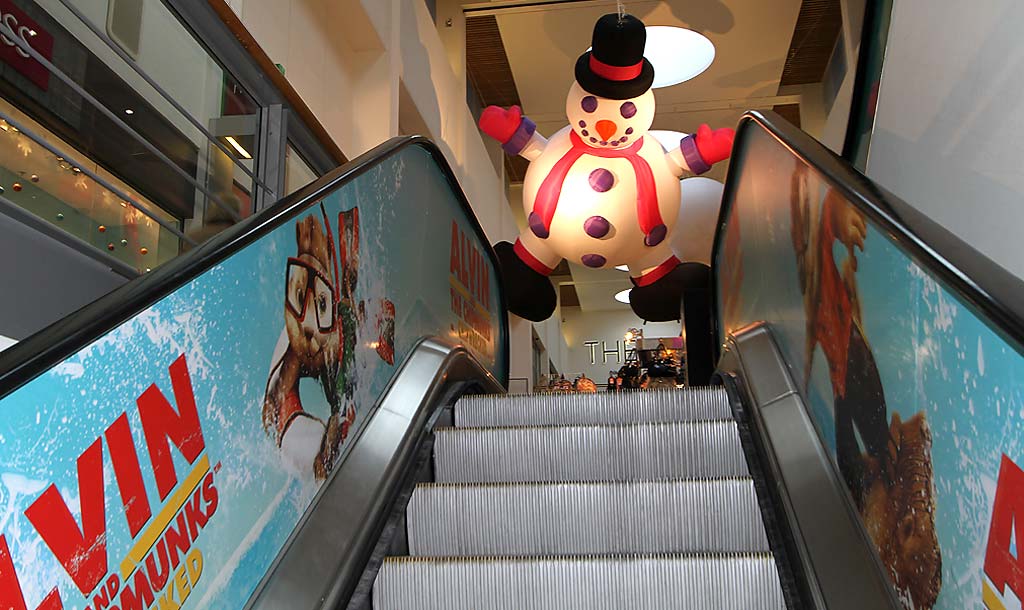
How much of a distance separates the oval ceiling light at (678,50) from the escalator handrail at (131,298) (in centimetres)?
529

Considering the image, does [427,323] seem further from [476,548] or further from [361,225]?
[476,548]

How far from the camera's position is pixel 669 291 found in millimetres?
6922

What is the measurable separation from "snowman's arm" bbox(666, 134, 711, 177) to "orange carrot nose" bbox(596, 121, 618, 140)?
63 centimetres

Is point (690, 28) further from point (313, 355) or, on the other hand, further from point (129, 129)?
point (313, 355)

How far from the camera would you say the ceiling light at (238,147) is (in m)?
4.65

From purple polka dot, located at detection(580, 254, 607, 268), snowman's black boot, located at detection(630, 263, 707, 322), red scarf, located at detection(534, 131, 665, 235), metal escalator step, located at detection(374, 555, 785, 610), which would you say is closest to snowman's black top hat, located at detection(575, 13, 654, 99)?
red scarf, located at detection(534, 131, 665, 235)

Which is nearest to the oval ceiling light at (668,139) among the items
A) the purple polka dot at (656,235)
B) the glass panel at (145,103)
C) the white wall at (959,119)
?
the purple polka dot at (656,235)

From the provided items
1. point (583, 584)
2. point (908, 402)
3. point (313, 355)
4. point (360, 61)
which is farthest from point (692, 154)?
point (908, 402)

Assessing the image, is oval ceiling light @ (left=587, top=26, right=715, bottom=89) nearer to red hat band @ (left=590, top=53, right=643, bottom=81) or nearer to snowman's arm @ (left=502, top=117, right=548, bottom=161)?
snowman's arm @ (left=502, top=117, right=548, bottom=161)

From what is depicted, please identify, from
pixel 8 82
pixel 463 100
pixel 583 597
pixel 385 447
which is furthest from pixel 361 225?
pixel 463 100

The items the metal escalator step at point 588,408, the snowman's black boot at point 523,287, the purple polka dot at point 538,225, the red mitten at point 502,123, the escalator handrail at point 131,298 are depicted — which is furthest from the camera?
the snowman's black boot at point 523,287

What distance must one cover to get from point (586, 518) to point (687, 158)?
4215 millimetres

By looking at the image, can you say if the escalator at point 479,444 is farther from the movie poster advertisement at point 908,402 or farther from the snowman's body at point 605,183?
the snowman's body at point 605,183

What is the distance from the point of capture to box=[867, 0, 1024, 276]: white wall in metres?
3.26
